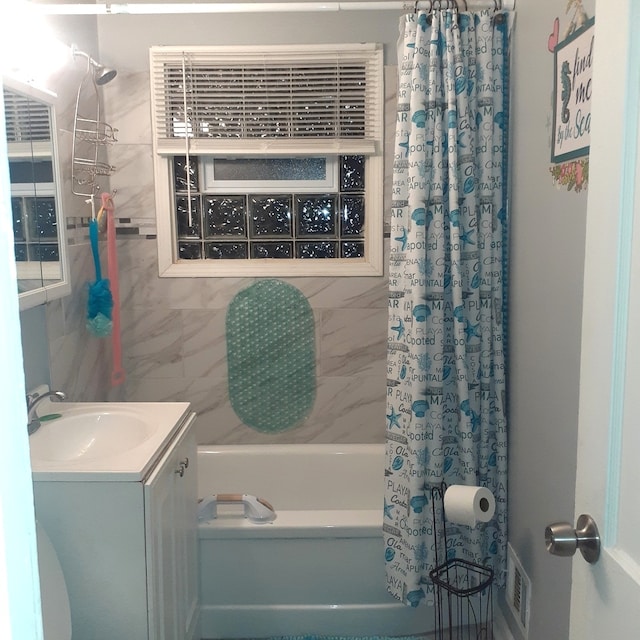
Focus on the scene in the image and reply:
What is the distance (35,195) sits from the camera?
80.8 inches

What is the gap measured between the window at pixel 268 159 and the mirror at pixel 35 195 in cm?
88

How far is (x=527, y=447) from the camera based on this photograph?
6.71 feet

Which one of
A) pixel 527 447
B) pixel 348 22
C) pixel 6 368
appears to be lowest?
pixel 527 447

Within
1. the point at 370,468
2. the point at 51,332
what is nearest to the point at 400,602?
the point at 370,468

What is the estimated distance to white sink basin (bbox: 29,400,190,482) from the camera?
1612mm

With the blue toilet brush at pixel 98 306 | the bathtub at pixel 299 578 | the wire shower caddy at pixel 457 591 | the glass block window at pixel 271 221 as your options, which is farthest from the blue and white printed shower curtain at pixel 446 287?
the blue toilet brush at pixel 98 306

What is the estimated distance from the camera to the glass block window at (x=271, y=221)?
3146mm

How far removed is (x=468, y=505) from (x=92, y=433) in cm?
116

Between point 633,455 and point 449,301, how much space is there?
1.32 m

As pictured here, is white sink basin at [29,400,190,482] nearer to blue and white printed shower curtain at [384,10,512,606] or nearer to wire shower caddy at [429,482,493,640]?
blue and white printed shower curtain at [384,10,512,606]

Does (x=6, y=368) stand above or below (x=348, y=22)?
below

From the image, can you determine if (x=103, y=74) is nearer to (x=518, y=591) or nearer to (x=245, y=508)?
(x=245, y=508)

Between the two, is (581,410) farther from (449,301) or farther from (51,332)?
(51,332)

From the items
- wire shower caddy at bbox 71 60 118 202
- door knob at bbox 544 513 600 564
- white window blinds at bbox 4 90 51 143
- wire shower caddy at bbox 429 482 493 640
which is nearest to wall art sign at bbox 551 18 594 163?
door knob at bbox 544 513 600 564
